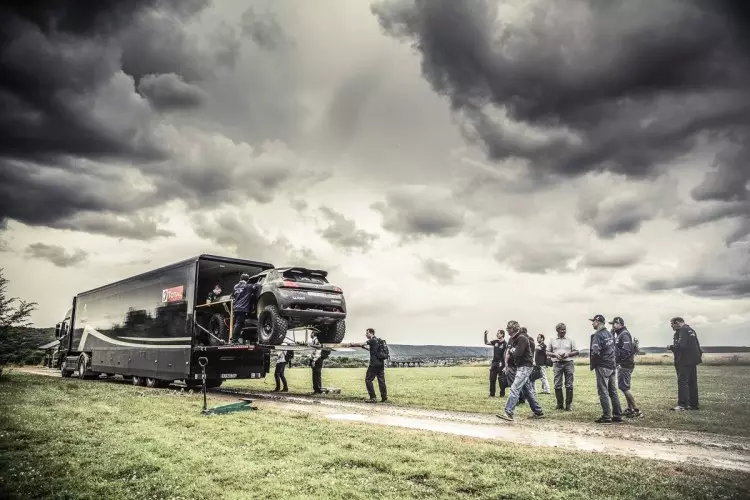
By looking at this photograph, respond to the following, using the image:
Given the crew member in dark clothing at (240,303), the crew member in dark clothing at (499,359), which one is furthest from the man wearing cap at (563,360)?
the crew member in dark clothing at (240,303)

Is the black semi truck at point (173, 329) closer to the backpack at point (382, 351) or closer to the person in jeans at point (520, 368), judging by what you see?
the backpack at point (382, 351)

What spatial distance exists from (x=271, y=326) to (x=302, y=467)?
705 cm

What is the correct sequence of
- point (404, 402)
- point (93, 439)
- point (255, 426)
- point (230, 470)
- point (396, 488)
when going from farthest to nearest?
1. point (404, 402)
2. point (255, 426)
3. point (93, 439)
4. point (230, 470)
5. point (396, 488)

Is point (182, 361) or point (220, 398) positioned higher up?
point (182, 361)

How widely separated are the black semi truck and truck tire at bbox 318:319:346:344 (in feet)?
5.88

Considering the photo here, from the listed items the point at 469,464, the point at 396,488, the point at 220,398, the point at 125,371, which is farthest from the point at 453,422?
the point at 125,371

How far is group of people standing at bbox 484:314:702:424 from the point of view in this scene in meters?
10.8

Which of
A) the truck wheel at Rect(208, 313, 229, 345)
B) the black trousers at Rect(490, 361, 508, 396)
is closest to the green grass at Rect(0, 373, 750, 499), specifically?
the truck wheel at Rect(208, 313, 229, 345)

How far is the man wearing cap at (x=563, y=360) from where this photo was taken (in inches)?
504

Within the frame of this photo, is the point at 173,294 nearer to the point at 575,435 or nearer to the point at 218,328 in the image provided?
the point at 218,328

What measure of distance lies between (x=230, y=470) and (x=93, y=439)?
3372 millimetres

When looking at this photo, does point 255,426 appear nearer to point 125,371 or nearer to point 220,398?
point 220,398

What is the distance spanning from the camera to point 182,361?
1524cm

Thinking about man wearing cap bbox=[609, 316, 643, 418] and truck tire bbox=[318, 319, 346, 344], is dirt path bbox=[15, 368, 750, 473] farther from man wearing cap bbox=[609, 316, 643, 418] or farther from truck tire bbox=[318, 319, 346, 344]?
truck tire bbox=[318, 319, 346, 344]
